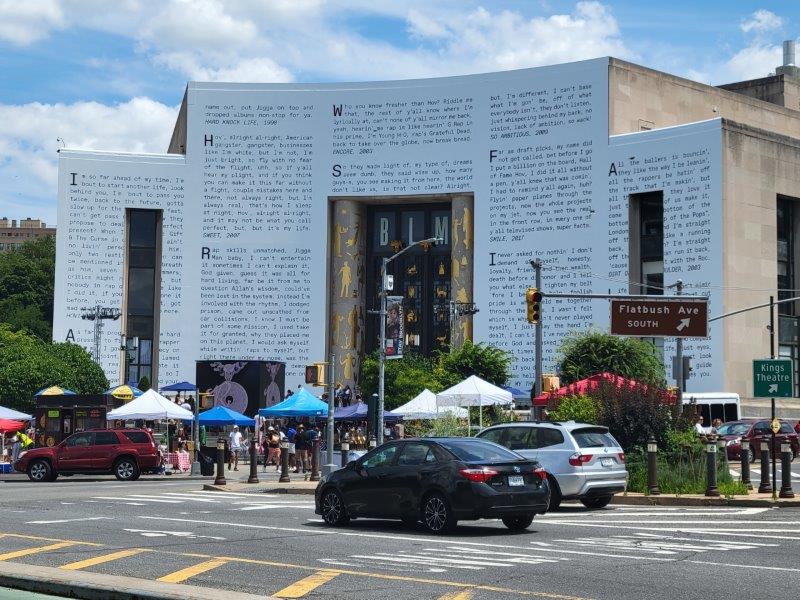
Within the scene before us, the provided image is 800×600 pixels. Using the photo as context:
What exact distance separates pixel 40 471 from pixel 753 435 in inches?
969

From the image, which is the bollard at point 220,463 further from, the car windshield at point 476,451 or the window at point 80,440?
the car windshield at point 476,451

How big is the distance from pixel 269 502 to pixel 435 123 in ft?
168

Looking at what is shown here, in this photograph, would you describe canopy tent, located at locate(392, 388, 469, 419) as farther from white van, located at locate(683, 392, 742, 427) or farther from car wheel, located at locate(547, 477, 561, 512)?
car wheel, located at locate(547, 477, 561, 512)

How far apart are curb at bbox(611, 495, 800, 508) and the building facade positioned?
4305cm

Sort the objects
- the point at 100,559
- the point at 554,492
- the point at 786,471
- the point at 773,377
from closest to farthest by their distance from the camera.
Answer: the point at 100,559 → the point at 554,492 → the point at 786,471 → the point at 773,377

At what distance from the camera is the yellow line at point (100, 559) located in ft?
46.4

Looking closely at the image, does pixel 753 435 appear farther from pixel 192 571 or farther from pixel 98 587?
pixel 98 587

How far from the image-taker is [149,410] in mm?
44594

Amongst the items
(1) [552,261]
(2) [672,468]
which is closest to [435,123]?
(1) [552,261]

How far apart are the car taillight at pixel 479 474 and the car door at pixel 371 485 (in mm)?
1644

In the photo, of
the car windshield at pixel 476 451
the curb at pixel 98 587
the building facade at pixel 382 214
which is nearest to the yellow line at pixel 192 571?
the curb at pixel 98 587

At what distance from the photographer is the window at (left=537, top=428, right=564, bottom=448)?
23.3 metres

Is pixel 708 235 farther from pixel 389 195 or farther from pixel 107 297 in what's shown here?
pixel 107 297

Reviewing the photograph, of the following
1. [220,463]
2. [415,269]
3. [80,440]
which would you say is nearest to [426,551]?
[220,463]
